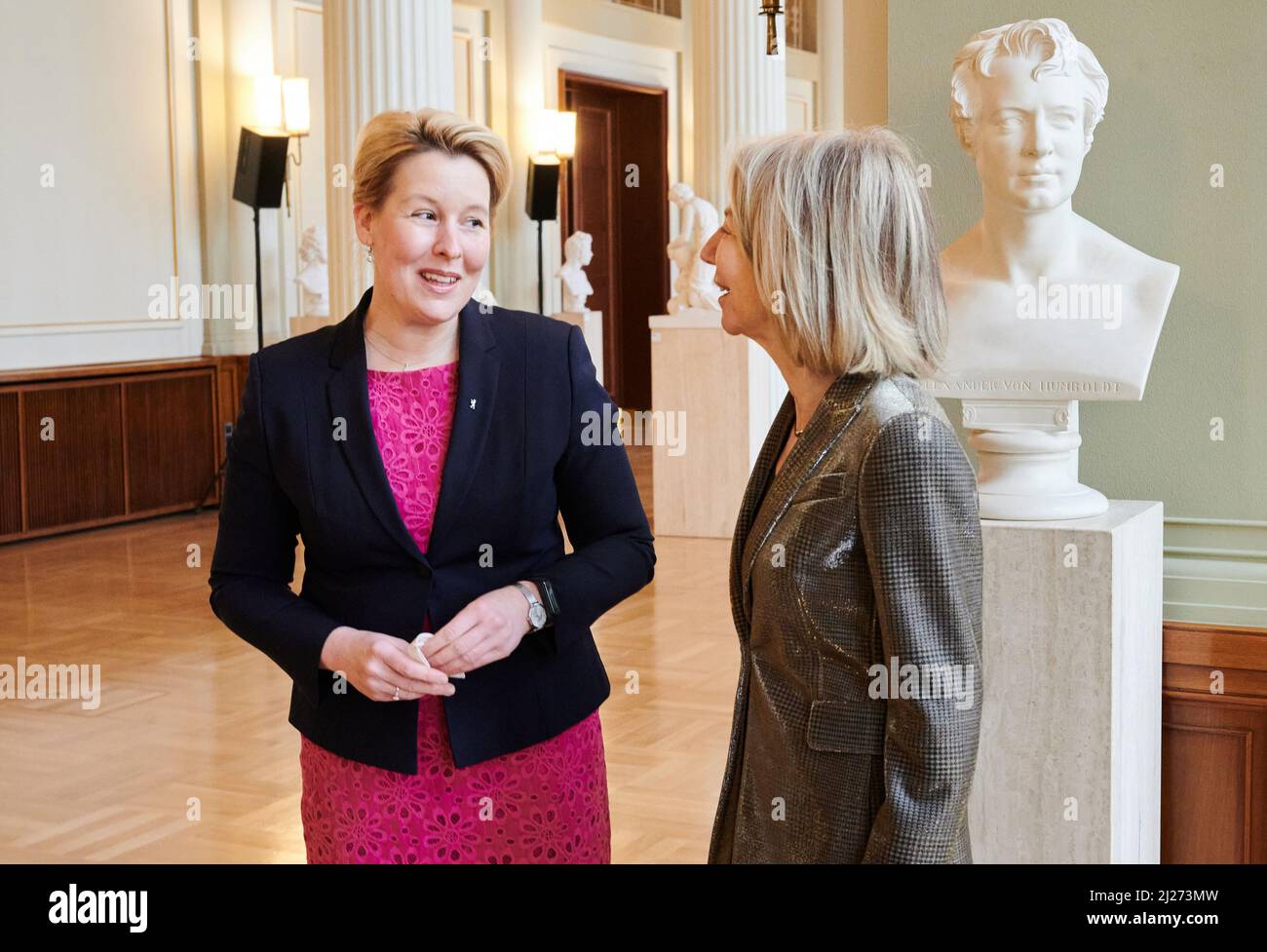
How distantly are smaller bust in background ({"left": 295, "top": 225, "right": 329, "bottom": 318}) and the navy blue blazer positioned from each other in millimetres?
9178

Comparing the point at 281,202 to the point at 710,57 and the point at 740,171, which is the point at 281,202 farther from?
the point at 740,171

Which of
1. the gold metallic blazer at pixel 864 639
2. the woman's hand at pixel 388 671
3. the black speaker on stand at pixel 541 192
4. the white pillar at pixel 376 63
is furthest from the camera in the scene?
the black speaker on stand at pixel 541 192

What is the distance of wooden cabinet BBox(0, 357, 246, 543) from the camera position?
9.59 m

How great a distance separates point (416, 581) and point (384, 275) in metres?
0.42

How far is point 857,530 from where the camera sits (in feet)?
5.61

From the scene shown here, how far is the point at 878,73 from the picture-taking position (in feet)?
11.9

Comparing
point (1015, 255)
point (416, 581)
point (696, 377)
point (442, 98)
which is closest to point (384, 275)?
point (416, 581)

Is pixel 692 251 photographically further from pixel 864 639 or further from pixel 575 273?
pixel 864 639

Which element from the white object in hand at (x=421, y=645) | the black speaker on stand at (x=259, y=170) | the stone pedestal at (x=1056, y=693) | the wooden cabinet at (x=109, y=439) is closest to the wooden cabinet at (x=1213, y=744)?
the stone pedestal at (x=1056, y=693)

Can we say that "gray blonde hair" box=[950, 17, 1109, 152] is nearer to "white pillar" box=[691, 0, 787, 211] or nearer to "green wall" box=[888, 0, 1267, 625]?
"green wall" box=[888, 0, 1267, 625]

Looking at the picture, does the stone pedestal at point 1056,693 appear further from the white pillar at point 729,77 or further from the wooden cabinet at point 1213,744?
the white pillar at point 729,77

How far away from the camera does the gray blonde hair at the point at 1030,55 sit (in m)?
2.81

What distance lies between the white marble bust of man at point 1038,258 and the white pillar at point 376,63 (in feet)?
13.2

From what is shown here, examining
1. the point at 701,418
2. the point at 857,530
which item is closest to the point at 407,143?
the point at 857,530
